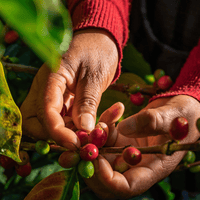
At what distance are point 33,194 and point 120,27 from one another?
96cm

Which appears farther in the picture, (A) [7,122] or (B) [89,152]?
(B) [89,152]

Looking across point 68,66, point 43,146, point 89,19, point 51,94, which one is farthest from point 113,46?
point 43,146

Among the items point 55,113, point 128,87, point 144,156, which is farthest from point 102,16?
point 144,156

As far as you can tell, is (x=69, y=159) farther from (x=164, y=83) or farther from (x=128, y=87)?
(x=164, y=83)

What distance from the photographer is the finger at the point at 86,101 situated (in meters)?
0.75

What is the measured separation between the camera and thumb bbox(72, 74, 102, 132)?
75cm

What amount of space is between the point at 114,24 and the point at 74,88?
45 centimetres

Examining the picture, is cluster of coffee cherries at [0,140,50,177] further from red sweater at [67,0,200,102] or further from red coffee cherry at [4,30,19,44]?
red coffee cherry at [4,30,19,44]

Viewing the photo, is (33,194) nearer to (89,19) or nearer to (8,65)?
(8,65)

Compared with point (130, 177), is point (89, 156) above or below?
above

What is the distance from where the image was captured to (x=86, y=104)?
0.80 metres

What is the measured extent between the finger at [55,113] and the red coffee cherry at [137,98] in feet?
1.52

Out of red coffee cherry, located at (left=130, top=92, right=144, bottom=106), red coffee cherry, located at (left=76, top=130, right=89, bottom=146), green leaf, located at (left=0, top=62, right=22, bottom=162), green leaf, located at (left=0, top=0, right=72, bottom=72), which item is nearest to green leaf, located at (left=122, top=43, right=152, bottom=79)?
red coffee cherry, located at (left=130, top=92, right=144, bottom=106)

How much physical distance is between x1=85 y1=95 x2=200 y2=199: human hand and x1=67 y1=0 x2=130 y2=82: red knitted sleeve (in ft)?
1.32
